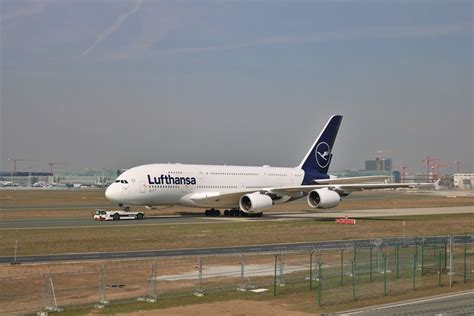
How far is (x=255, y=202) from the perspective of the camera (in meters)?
66.8

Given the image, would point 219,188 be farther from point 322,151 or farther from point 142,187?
point 322,151

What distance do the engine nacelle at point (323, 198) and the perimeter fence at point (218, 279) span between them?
2975cm

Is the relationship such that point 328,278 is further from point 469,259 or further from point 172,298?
point 469,259

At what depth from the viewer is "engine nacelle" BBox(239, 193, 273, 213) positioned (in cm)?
6688

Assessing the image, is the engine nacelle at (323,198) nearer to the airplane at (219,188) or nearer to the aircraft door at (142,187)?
the airplane at (219,188)

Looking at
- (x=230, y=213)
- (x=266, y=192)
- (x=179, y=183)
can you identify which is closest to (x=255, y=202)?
(x=266, y=192)

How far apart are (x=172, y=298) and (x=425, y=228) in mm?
38632

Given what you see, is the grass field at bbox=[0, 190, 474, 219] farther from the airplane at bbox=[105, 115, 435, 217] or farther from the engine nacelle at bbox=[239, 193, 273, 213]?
the engine nacelle at bbox=[239, 193, 273, 213]

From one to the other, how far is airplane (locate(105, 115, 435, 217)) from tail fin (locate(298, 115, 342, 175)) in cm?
503

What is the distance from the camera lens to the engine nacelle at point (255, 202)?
66875 mm

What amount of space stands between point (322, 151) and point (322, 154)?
1.36 ft

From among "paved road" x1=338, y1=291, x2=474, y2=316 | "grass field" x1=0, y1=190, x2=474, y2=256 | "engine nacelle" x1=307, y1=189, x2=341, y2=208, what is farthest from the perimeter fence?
"engine nacelle" x1=307, y1=189, x2=341, y2=208

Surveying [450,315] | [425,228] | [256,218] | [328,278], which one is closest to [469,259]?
[328,278]

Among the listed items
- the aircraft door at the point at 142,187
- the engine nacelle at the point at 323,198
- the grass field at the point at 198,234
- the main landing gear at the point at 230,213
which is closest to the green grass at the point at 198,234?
the grass field at the point at 198,234
